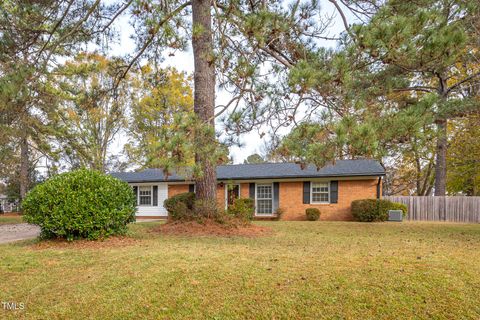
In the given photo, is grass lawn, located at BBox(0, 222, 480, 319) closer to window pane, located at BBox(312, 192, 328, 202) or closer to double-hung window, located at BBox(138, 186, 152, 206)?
window pane, located at BBox(312, 192, 328, 202)

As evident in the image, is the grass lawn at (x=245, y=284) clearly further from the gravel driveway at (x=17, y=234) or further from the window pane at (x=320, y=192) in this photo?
the window pane at (x=320, y=192)

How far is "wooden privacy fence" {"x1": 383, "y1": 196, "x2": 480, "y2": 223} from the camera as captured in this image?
1568cm

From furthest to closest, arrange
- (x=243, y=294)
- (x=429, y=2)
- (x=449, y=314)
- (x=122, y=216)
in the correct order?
(x=122, y=216)
(x=429, y=2)
(x=243, y=294)
(x=449, y=314)

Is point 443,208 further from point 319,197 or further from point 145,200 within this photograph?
point 145,200

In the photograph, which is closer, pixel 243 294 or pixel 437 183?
pixel 243 294

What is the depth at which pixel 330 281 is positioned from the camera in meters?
4.12

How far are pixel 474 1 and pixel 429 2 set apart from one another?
0.75 metres

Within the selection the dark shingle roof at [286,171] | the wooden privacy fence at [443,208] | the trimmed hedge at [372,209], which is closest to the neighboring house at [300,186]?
the dark shingle roof at [286,171]

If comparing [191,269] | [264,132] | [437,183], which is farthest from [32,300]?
[437,183]

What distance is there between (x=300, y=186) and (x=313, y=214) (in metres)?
1.65

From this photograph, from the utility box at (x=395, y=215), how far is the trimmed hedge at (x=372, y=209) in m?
0.16

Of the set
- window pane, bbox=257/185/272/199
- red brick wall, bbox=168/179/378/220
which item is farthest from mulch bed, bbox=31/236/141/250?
window pane, bbox=257/185/272/199

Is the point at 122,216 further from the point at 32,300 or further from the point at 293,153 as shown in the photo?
the point at 293,153

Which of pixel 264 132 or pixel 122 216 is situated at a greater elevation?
pixel 264 132
